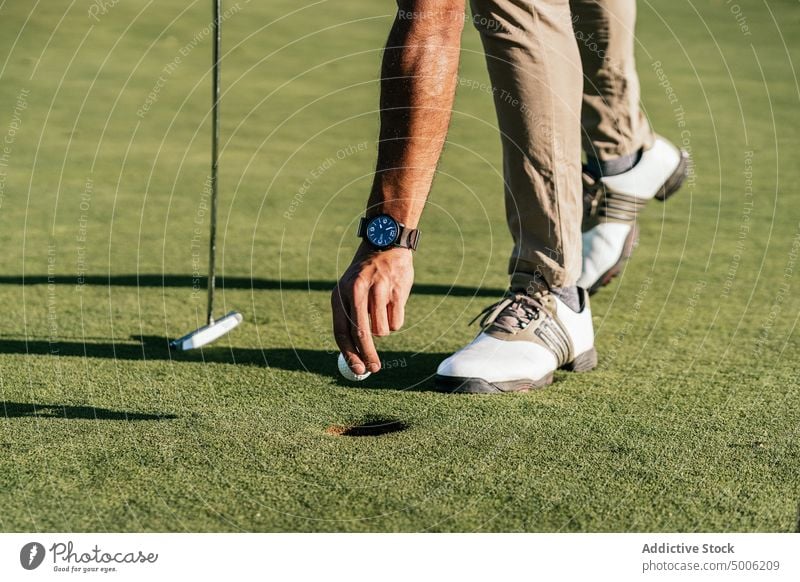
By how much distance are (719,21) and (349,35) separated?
14.1 feet

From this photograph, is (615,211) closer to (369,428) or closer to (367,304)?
(369,428)

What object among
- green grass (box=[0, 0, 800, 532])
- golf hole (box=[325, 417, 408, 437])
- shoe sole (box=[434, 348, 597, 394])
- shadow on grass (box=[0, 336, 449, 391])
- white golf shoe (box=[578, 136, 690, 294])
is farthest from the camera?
white golf shoe (box=[578, 136, 690, 294])

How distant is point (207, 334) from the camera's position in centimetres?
328

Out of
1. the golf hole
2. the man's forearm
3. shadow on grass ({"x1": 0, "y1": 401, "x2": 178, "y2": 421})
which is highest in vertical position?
the man's forearm

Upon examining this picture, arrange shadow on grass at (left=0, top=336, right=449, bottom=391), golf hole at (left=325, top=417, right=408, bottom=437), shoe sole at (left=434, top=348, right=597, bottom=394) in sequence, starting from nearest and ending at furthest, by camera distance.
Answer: golf hole at (left=325, top=417, right=408, bottom=437) → shoe sole at (left=434, top=348, right=597, bottom=394) → shadow on grass at (left=0, top=336, right=449, bottom=391)

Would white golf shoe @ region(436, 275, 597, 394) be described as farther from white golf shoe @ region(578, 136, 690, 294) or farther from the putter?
the putter

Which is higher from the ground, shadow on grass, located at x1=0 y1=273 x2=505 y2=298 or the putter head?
the putter head

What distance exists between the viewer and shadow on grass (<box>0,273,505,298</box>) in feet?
12.8

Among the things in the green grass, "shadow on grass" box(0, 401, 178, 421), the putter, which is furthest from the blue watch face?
the putter

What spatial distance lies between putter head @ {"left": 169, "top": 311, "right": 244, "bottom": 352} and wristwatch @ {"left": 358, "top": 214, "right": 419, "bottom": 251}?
1.10 meters

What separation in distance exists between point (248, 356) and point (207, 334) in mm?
163

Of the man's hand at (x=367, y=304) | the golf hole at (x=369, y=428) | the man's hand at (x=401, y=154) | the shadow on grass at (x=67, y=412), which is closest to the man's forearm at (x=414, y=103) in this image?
the man's hand at (x=401, y=154)

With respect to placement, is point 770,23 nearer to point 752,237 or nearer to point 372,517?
point 752,237

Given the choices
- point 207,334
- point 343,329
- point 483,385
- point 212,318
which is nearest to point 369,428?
point 483,385
